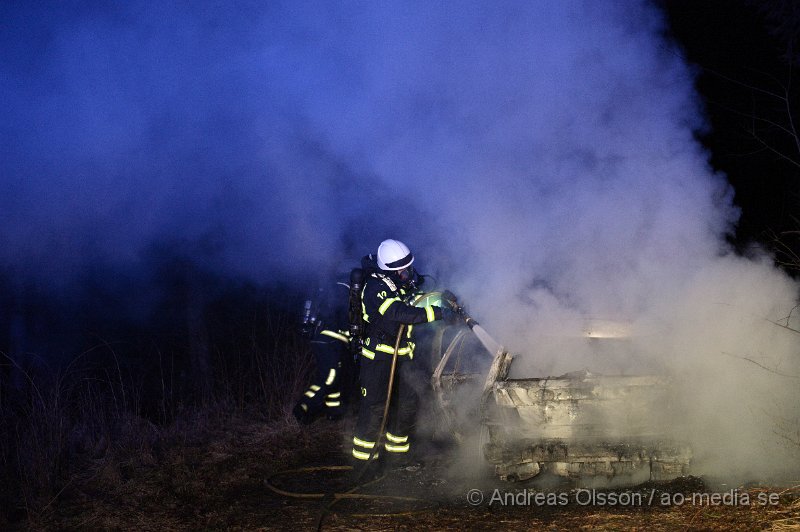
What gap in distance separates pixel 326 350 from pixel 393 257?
193 centimetres

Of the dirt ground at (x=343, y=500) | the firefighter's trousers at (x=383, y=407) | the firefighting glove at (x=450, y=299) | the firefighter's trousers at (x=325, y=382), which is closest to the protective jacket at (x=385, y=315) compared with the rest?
the firefighter's trousers at (x=383, y=407)

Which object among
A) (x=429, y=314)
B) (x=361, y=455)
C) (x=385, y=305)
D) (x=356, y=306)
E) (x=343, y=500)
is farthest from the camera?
(x=356, y=306)

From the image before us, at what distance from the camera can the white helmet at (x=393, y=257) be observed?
614cm

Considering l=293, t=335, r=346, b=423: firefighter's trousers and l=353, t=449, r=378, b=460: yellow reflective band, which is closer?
l=353, t=449, r=378, b=460: yellow reflective band

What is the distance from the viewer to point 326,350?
7.52 m

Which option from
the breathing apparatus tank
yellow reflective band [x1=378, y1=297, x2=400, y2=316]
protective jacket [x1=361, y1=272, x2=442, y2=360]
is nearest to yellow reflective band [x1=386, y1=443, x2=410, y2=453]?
protective jacket [x1=361, y1=272, x2=442, y2=360]

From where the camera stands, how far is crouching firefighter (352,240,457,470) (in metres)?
5.94

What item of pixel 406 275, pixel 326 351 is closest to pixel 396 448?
pixel 406 275

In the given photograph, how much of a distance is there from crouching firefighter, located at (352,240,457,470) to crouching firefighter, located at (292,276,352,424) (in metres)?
1.31

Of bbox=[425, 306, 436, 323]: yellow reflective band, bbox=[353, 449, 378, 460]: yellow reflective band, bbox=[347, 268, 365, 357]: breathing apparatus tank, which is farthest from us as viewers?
bbox=[347, 268, 365, 357]: breathing apparatus tank

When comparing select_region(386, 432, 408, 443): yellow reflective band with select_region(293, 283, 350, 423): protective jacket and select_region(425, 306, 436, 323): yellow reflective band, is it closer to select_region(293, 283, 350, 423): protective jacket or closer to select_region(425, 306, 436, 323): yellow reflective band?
select_region(425, 306, 436, 323): yellow reflective band

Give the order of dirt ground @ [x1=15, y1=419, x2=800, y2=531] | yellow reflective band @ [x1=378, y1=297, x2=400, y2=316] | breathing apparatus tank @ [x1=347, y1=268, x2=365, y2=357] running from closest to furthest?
dirt ground @ [x1=15, y1=419, x2=800, y2=531], yellow reflective band @ [x1=378, y1=297, x2=400, y2=316], breathing apparatus tank @ [x1=347, y1=268, x2=365, y2=357]

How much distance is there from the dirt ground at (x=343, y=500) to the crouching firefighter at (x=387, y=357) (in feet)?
0.99

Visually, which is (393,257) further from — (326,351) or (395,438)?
(326,351)
